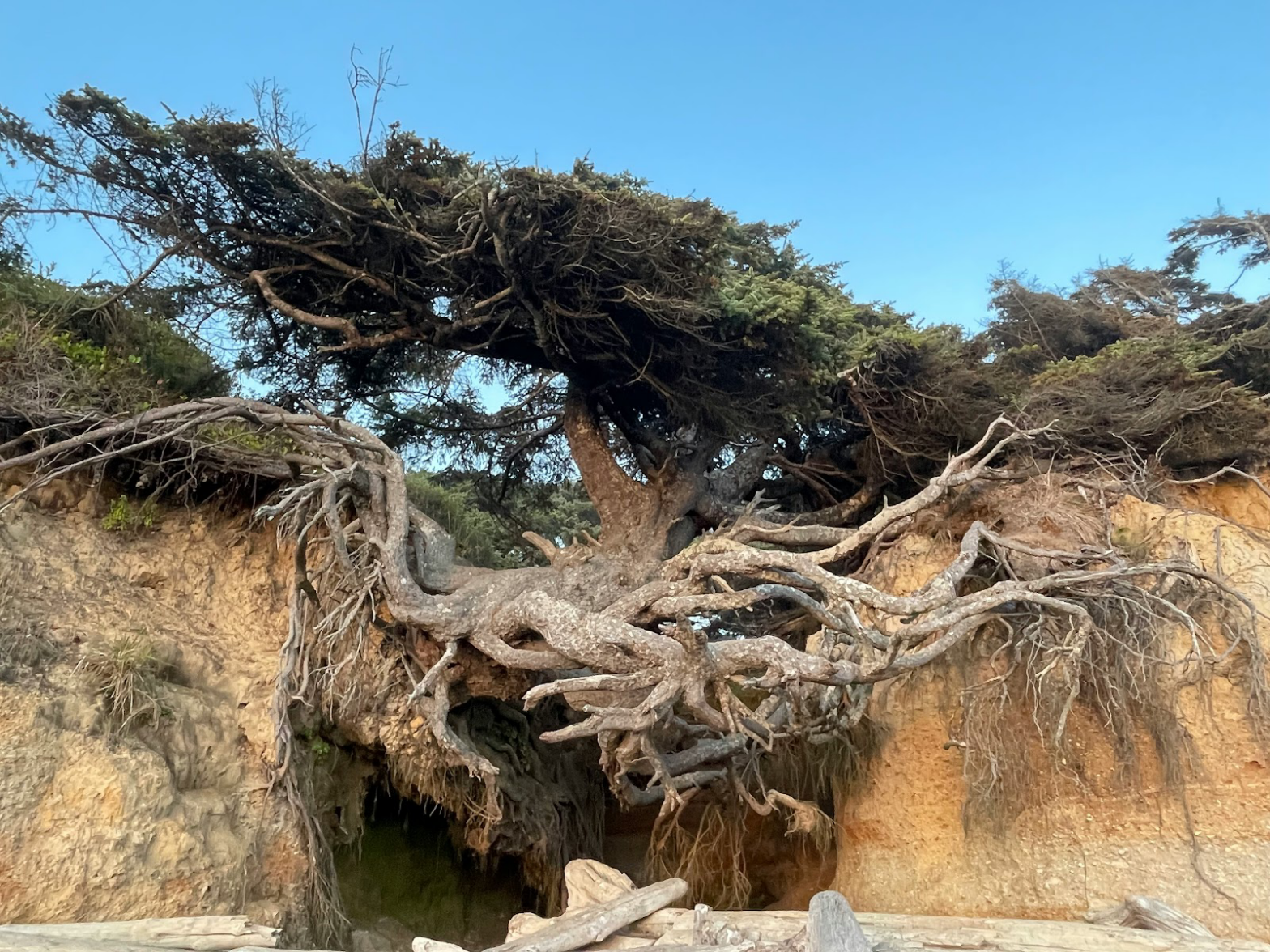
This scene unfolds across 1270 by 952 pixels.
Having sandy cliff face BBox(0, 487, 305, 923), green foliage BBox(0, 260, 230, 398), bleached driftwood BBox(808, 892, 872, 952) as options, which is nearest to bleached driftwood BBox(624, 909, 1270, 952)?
bleached driftwood BBox(808, 892, 872, 952)

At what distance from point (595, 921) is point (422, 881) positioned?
5.49 metres

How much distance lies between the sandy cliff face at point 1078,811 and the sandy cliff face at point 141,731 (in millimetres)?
5208

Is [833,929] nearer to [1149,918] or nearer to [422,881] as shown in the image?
[1149,918]

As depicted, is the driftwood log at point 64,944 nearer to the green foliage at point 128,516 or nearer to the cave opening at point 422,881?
the cave opening at point 422,881

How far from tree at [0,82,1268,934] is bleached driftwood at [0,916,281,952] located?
2.04 meters

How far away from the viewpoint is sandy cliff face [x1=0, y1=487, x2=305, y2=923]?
5.43 metres

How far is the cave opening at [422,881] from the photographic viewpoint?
8773 mm

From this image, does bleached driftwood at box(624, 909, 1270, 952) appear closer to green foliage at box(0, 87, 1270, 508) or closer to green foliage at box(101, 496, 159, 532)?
green foliage at box(0, 87, 1270, 508)

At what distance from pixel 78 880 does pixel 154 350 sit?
5.61 metres

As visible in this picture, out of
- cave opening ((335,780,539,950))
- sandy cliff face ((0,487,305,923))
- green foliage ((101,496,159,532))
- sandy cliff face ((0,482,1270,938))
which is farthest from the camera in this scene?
cave opening ((335,780,539,950))

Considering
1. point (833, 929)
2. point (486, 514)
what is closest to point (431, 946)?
point (833, 929)

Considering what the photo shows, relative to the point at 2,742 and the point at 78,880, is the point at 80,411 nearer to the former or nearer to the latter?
the point at 2,742

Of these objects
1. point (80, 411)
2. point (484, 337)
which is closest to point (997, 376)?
point (484, 337)

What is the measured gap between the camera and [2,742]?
5.56 m
